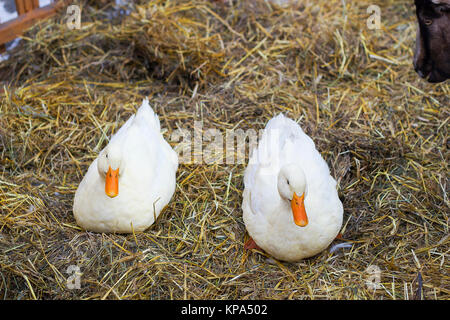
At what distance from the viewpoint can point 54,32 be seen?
4.82 m

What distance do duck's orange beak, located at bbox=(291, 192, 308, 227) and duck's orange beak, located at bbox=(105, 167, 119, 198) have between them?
1114 millimetres

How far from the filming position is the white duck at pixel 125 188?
10.1 ft

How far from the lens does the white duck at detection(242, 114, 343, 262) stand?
2.79m

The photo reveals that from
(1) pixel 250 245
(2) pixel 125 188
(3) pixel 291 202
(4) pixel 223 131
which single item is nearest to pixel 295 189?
(3) pixel 291 202

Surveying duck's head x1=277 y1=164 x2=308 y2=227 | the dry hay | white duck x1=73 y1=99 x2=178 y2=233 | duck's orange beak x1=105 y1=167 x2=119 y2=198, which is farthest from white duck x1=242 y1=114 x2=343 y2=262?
duck's orange beak x1=105 y1=167 x2=119 y2=198

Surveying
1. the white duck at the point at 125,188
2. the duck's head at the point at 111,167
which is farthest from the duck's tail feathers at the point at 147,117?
the duck's head at the point at 111,167

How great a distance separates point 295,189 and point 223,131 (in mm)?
1453

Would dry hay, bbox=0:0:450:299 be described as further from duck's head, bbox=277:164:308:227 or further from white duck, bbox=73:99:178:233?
duck's head, bbox=277:164:308:227

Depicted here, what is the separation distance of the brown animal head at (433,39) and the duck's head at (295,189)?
1.02 m

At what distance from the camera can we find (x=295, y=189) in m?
2.75

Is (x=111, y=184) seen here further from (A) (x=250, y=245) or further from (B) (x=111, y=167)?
(A) (x=250, y=245)

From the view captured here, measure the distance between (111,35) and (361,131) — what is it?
257 cm

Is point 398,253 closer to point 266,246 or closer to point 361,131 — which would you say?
point 266,246

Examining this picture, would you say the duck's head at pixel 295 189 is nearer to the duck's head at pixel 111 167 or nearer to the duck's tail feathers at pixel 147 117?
the duck's head at pixel 111 167
